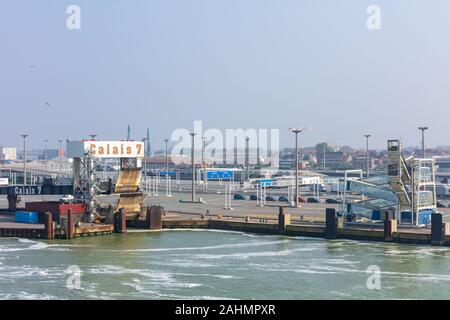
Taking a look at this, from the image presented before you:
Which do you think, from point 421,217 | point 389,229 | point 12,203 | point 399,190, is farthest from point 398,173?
point 12,203

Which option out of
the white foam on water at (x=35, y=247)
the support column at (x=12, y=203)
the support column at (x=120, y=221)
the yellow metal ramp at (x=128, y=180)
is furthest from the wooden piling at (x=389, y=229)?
the support column at (x=12, y=203)

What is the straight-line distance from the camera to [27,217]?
57438 millimetres

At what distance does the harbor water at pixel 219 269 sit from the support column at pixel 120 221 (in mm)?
3418

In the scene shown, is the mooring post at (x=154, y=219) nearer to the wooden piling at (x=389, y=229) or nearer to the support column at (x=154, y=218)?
the support column at (x=154, y=218)

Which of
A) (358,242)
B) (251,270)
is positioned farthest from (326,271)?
(358,242)

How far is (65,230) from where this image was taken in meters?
51.8

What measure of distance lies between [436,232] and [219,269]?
1698 centimetres

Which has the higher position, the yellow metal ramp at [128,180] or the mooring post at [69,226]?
the yellow metal ramp at [128,180]

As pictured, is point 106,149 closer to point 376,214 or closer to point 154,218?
point 154,218

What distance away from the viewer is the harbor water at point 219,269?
32531mm

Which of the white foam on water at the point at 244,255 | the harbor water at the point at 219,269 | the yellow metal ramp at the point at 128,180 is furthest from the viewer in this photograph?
the yellow metal ramp at the point at 128,180
